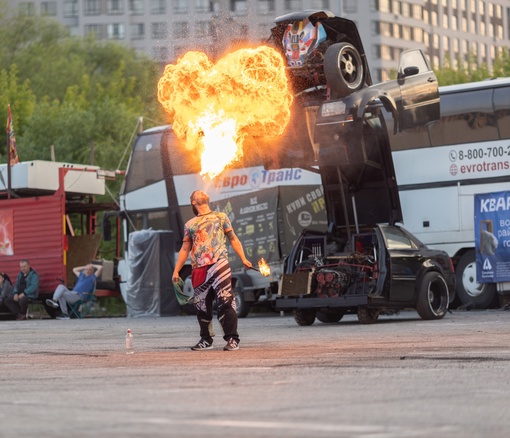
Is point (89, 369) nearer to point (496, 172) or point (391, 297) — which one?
point (391, 297)

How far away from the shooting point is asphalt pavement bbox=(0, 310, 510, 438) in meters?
7.46

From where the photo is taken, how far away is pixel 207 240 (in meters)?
Answer: 15.0

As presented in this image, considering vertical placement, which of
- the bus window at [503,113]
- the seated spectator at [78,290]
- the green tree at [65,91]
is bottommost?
the seated spectator at [78,290]

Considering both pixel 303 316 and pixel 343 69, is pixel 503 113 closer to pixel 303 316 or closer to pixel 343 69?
pixel 303 316

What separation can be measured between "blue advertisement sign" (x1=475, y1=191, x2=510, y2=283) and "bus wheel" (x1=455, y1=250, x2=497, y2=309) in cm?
33

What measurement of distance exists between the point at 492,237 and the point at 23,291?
12.6 m

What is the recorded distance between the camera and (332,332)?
19297 mm

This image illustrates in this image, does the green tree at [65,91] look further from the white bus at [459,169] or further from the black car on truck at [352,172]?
the black car on truck at [352,172]

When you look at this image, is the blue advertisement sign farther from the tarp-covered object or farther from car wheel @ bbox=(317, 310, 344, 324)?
the tarp-covered object

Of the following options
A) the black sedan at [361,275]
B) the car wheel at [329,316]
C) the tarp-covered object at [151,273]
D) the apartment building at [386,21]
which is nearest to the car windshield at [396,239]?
the black sedan at [361,275]

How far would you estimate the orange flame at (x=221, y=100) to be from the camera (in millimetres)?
17141

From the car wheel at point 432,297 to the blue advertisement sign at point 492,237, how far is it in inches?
242

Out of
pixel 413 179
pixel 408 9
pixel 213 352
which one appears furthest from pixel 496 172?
pixel 408 9

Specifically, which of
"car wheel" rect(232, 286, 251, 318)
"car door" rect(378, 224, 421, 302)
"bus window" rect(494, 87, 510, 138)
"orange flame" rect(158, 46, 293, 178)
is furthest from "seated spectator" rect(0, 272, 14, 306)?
"orange flame" rect(158, 46, 293, 178)
